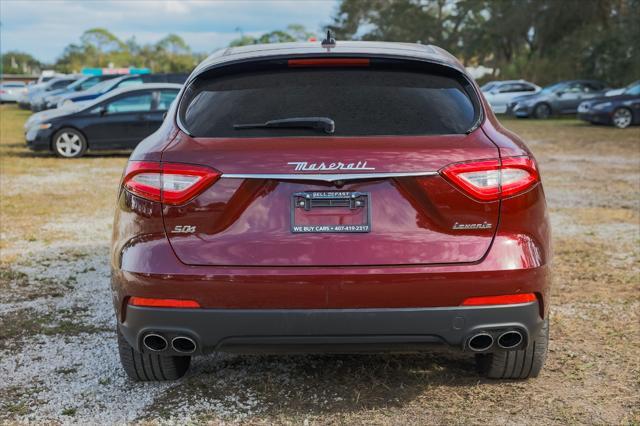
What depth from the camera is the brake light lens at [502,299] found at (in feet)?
10.9

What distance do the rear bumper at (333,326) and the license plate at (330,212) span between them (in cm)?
34

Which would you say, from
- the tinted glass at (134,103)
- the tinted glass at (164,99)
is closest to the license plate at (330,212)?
the tinted glass at (164,99)

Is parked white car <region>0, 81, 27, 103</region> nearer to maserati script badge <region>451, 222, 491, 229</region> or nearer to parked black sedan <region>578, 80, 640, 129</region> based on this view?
parked black sedan <region>578, 80, 640, 129</region>

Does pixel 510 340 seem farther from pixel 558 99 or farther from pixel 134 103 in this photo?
pixel 558 99

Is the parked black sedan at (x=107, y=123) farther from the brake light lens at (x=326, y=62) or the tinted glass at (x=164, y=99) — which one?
the brake light lens at (x=326, y=62)

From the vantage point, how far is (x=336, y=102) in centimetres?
360

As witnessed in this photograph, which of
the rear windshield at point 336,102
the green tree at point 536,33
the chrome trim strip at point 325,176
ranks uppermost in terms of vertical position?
the green tree at point 536,33

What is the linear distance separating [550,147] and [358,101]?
15.9 m

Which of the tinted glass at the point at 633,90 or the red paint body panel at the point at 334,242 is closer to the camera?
the red paint body panel at the point at 334,242

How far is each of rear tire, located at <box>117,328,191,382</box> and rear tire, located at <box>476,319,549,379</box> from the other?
1.60 m

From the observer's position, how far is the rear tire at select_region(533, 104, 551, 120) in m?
31.4

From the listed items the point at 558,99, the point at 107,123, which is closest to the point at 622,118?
the point at 558,99

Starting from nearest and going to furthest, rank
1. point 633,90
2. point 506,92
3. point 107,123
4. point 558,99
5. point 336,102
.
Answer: point 336,102 → point 107,123 → point 633,90 → point 558,99 → point 506,92

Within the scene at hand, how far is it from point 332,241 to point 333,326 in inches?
14.1
